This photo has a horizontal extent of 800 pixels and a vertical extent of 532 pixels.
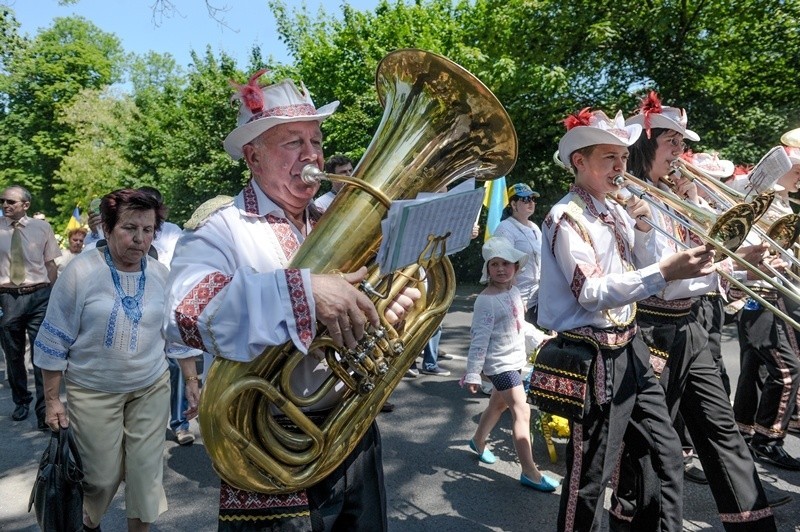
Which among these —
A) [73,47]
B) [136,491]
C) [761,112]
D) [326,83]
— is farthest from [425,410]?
[73,47]

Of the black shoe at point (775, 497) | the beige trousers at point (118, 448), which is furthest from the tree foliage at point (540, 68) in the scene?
the black shoe at point (775, 497)

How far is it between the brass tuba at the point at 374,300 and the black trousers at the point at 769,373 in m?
3.26

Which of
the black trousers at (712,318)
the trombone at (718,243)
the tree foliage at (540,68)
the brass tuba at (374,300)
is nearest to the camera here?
the brass tuba at (374,300)

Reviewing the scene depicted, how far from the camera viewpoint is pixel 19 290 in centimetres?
595

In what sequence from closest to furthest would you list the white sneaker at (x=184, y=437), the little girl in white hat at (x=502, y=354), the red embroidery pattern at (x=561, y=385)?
the red embroidery pattern at (x=561, y=385) → the little girl in white hat at (x=502, y=354) → the white sneaker at (x=184, y=437)

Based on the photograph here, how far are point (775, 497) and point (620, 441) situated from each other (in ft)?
5.50

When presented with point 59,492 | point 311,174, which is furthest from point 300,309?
point 59,492

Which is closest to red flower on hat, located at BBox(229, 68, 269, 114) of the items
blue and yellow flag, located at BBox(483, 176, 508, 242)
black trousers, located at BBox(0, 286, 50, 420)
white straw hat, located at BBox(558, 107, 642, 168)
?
white straw hat, located at BBox(558, 107, 642, 168)

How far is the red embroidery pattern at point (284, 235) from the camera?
204 centimetres

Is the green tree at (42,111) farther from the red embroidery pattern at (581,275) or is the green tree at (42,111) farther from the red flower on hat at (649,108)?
the red embroidery pattern at (581,275)

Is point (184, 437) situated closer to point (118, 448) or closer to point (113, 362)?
point (118, 448)

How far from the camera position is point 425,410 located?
582 centimetres

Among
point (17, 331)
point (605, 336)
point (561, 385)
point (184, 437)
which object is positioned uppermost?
point (605, 336)

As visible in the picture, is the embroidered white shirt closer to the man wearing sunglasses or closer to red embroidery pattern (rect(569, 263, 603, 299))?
red embroidery pattern (rect(569, 263, 603, 299))
